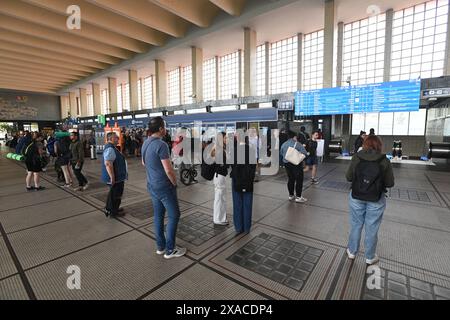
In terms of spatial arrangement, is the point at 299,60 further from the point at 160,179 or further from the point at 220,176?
the point at 160,179

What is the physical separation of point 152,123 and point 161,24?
1306cm

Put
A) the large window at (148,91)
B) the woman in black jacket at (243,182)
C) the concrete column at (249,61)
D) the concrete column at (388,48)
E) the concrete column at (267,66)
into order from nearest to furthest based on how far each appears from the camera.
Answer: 1. the woman in black jacket at (243,182)
2. the concrete column at (388,48)
3. the concrete column at (249,61)
4. the concrete column at (267,66)
5. the large window at (148,91)

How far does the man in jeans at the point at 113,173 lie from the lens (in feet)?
14.2

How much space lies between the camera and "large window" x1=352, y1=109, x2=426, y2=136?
1476 centimetres

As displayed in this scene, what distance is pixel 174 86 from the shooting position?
2411 cm

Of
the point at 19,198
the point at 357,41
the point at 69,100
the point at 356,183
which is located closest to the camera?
the point at 356,183

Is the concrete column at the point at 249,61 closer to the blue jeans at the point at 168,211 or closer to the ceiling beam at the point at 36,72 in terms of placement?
the blue jeans at the point at 168,211

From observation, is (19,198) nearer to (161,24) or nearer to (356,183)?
(356,183)

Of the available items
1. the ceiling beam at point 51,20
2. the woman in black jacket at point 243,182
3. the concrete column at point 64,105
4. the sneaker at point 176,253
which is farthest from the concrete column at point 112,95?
the sneaker at point 176,253

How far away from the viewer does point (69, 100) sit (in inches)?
1291

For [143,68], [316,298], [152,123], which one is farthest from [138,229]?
[143,68]

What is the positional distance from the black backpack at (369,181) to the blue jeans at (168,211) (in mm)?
2222
